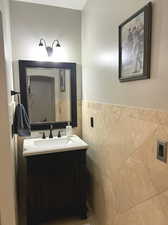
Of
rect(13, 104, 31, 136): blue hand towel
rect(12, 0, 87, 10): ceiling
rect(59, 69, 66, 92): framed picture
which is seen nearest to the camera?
rect(13, 104, 31, 136): blue hand towel

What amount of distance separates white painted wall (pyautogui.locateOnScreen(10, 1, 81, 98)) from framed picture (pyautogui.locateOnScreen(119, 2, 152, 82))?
3.64 ft

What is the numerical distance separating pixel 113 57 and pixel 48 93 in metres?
1.04

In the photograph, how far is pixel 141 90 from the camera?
3.63 feet

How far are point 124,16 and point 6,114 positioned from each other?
3.77 feet

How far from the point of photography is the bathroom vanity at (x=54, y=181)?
1784 mm

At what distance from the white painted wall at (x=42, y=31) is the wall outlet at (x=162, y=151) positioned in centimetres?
172

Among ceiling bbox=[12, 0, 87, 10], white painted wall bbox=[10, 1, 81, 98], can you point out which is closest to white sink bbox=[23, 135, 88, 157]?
white painted wall bbox=[10, 1, 81, 98]

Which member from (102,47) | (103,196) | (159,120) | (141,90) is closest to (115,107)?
(141,90)

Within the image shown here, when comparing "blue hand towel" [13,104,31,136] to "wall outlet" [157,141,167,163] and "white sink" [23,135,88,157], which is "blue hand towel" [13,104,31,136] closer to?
"white sink" [23,135,88,157]

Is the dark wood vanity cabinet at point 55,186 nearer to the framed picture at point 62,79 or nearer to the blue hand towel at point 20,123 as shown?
the blue hand towel at point 20,123

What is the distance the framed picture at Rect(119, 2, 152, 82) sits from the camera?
1.01 metres

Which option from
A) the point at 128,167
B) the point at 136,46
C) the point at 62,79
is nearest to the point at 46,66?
the point at 62,79

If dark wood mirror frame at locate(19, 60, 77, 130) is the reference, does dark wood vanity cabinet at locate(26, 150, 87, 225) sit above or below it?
below

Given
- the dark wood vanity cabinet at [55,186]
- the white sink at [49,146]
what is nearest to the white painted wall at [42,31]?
the white sink at [49,146]
